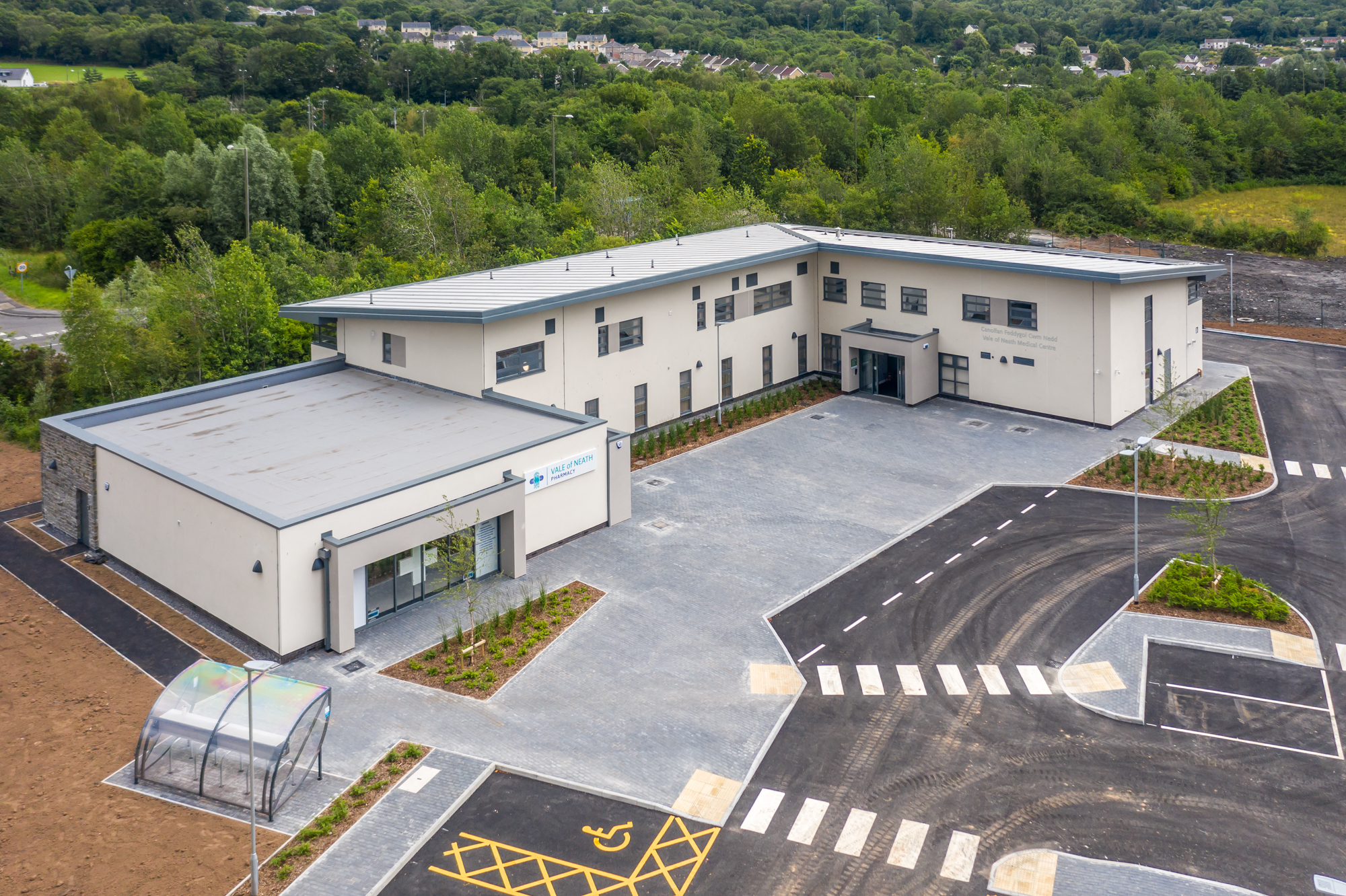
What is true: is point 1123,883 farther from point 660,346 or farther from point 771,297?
point 771,297

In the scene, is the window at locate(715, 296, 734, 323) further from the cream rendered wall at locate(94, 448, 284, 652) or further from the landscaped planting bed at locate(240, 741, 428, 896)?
the landscaped planting bed at locate(240, 741, 428, 896)

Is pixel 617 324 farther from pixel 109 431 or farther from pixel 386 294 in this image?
pixel 109 431

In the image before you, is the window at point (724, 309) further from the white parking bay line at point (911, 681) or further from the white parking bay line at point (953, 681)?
the white parking bay line at point (953, 681)

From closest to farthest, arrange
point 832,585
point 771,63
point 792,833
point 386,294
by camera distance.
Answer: point 792,833
point 832,585
point 386,294
point 771,63

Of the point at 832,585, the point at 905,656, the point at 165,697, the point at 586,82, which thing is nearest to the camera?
the point at 165,697

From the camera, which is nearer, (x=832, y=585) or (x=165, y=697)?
(x=165, y=697)

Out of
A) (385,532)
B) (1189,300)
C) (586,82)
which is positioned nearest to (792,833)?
(385,532)

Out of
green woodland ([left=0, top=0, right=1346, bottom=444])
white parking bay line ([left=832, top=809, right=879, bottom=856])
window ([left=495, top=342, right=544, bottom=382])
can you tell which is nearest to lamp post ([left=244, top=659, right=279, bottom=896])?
white parking bay line ([left=832, top=809, right=879, bottom=856])

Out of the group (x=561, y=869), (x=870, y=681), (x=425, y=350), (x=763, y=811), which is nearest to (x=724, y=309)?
(x=425, y=350)
